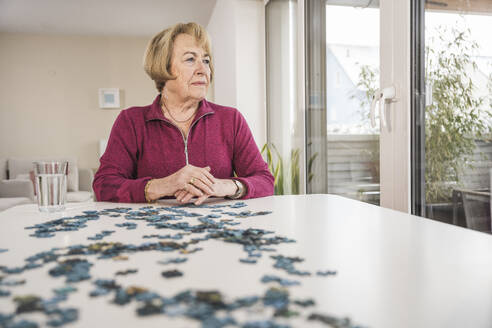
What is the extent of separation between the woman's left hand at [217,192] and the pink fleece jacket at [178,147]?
157 millimetres

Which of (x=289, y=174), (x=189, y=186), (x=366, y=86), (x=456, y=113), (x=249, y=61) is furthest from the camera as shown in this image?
(x=249, y=61)

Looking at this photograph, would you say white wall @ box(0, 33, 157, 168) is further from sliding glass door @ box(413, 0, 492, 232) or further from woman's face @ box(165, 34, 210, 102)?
sliding glass door @ box(413, 0, 492, 232)

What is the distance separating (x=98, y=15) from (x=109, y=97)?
5.30 ft

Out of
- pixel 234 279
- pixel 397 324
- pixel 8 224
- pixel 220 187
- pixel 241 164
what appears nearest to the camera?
pixel 397 324

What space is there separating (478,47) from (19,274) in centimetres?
160

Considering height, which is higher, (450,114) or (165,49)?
(165,49)

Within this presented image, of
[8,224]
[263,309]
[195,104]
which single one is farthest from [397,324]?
[195,104]

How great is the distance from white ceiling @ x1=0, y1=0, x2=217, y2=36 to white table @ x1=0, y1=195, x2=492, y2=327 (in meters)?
4.90

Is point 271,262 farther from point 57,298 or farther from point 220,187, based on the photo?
point 220,187

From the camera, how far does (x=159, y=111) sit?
5.93 ft

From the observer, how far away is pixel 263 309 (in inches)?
18.7

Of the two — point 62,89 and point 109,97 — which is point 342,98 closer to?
point 109,97

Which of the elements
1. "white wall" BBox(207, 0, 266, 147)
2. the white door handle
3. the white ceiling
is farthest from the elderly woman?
the white ceiling

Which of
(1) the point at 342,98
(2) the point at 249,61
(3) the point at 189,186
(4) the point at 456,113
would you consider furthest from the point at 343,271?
(2) the point at 249,61
